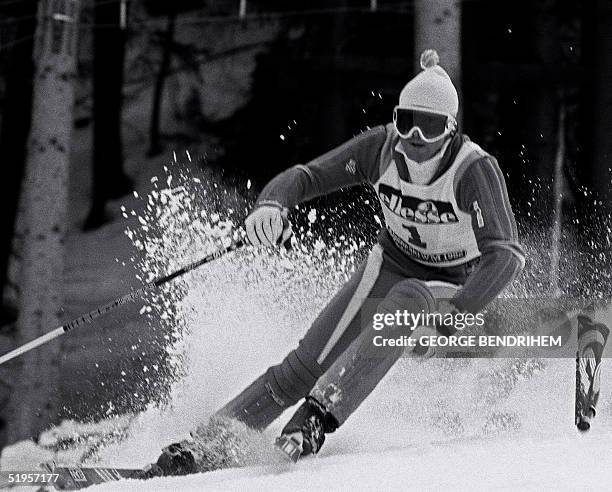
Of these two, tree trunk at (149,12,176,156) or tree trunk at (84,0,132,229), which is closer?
tree trunk at (84,0,132,229)

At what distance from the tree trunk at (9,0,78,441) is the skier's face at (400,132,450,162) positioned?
3018 millimetres

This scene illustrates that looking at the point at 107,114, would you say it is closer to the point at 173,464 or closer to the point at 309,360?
the point at 309,360

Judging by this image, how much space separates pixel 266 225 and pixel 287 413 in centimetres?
79

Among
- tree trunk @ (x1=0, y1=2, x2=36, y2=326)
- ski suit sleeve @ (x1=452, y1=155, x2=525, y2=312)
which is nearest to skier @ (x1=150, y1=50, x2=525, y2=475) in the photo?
ski suit sleeve @ (x1=452, y1=155, x2=525, y2=312)

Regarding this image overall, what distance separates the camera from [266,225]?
4246 millimetres

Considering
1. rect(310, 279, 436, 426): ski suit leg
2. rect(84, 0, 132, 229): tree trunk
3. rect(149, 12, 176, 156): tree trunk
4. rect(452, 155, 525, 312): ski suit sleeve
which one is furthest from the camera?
rect(149, 12, 176, 156): tree trunk

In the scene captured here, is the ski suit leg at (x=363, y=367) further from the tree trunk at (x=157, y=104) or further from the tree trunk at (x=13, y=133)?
the tree trunk at (x=157, y=104)

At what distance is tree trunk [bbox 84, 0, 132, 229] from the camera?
1073 cm

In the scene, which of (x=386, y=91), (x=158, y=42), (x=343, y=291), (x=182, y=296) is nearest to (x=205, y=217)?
(x=182, y=296)

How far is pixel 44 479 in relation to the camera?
427 centimetres

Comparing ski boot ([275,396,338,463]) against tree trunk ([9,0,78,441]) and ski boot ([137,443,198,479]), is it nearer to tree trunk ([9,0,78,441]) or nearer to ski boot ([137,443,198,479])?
ski boot ([137,443,198,479])

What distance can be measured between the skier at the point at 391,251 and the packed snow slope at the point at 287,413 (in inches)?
6.4

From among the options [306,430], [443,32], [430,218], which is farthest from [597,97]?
[306,430]

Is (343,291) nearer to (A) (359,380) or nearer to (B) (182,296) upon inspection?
(A) (359,380)
